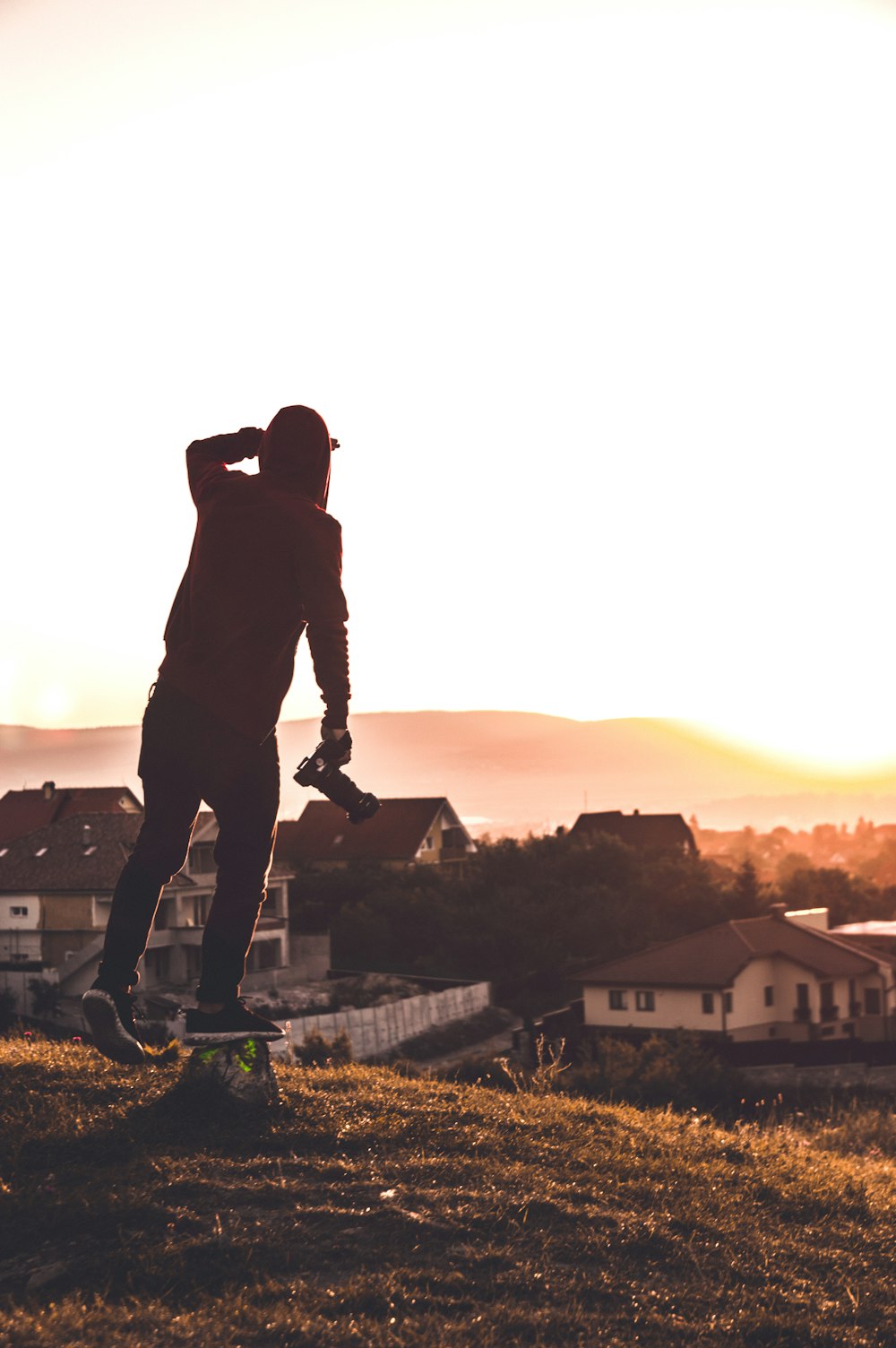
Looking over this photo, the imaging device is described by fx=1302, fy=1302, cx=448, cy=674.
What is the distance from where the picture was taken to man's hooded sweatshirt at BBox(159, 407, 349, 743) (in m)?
6.75

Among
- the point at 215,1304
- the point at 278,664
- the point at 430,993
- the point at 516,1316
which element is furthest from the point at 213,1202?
the point at 430,993

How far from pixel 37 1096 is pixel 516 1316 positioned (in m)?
3.11

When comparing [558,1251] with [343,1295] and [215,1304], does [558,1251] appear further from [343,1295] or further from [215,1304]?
[215,1304]

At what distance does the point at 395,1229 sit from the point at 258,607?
10.3ft

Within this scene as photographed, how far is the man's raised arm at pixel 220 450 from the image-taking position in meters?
7.62

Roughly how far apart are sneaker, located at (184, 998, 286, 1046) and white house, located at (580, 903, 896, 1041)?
132 feet

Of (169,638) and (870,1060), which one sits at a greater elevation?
(169,638)

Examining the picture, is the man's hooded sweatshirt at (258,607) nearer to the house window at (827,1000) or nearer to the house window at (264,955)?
the house window at (264,955)

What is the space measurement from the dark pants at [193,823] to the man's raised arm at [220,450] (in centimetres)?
140

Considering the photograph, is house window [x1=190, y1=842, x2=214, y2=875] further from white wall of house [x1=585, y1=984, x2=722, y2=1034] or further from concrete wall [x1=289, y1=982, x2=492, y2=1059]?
white wall of house [x1=585, y1=984, x2=722, y2=1034]

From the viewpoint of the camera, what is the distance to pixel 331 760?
21.6 feet

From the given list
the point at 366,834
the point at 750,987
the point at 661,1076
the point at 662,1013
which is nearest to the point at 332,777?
the point at 661,1076

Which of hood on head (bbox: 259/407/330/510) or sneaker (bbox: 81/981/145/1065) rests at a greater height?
hood on head (bbox: 259/407/330/510)

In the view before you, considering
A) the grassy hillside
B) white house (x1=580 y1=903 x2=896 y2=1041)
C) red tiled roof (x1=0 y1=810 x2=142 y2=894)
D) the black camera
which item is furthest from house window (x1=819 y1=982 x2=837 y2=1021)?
the black camera
